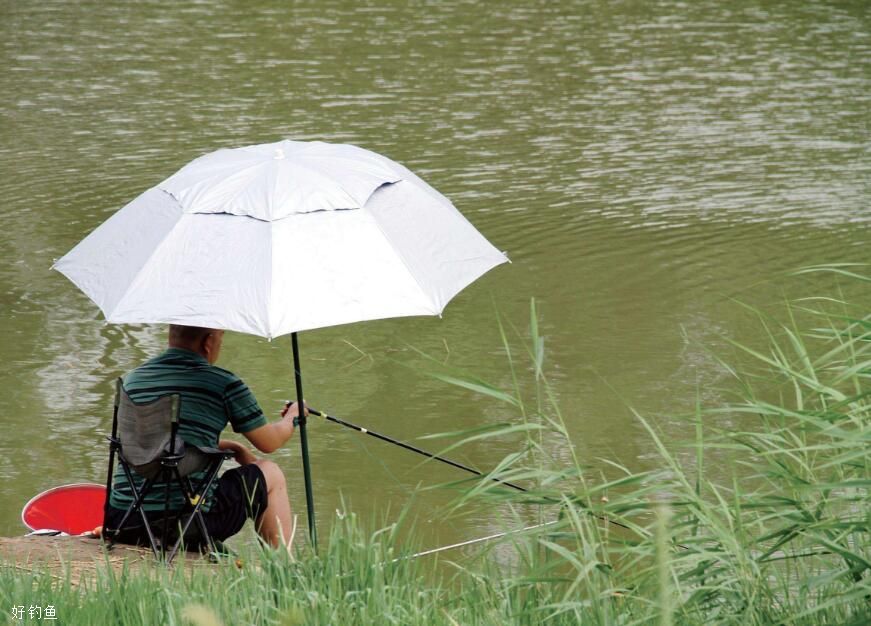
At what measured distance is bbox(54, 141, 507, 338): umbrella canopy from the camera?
3.91 metres

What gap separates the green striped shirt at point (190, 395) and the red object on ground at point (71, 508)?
0.51m

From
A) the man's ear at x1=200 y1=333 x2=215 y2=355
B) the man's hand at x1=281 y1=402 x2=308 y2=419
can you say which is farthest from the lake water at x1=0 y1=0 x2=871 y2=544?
the man's ear at x1=200 y1=333 x2=215 y2=355

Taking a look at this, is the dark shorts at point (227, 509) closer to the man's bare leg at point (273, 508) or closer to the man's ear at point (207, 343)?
the man's bare leg at point (273, 508)

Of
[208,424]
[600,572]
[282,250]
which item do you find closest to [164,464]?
[208,424]

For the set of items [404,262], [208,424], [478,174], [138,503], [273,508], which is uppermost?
[404,262]

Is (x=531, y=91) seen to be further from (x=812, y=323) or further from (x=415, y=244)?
(x=415, y=244)

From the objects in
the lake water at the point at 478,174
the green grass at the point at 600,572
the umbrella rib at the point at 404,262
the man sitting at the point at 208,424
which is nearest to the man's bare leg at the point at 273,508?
the man sitting at the point at 208,424

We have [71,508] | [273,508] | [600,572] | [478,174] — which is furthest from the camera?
[478,174]

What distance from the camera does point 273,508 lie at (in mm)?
4305

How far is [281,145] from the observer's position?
4.48 meters

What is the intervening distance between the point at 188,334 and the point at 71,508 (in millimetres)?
906

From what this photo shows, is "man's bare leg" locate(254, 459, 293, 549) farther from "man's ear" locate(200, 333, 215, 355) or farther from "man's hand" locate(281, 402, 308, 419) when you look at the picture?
"man's ear" locate(200, 333, 215, 355)

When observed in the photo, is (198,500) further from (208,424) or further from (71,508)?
(71,508)

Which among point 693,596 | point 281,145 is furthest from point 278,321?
point 693,596
